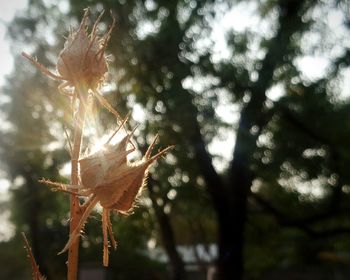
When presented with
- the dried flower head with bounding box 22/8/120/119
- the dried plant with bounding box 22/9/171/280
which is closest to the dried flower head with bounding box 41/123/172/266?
the dried plant with bounding box 22/9/171/280

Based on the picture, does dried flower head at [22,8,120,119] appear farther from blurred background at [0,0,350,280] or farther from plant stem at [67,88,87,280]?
blurred background at [0,0,350,280]

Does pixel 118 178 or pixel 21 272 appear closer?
pixel 118 178

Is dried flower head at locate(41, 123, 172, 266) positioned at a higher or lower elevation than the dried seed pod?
lower

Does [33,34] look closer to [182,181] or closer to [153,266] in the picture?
[182,181]

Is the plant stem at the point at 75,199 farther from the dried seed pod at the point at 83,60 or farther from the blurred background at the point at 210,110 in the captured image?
the blurred background at the point at 210,110

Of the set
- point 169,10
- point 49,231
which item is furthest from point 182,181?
point 49,231

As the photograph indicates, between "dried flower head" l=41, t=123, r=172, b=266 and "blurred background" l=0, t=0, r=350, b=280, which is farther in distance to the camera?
"blurred background" l=0, t=0, r=350, b=280

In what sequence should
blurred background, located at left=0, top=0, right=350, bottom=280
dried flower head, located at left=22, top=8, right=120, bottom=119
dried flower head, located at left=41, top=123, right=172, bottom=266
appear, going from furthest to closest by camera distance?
blurred background, located at left=0, top=0, right=350, bottom=280 < dried flower head, located at left=22, top=8, right=120, bottom=119 < dried flower head, located at left=41, top=123, right=172, bottom=266

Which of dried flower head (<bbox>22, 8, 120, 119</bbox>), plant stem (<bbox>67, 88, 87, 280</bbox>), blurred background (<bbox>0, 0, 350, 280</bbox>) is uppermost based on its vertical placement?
blurred background (<bbox>0, 0, 350, 280</bbox>)
